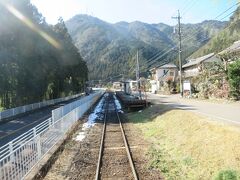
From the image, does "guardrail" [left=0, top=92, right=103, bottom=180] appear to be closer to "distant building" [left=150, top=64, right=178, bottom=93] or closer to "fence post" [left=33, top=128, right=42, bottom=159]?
"fence post" [left=33, top=128, right=42, bottom=159]

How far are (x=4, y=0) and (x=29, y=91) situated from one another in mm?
14298

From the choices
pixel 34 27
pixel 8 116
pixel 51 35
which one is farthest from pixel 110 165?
pixel 51 35

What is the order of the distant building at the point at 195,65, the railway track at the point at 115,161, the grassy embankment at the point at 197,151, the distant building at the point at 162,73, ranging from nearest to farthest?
1. the grassy embankment at the point at 197,151
2. the railway track at the point at 115,161
3. the distant building at the point at 195,65
4. the distant building at the point at 162,73

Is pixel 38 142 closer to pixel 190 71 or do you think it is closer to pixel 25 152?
pixel 25 152

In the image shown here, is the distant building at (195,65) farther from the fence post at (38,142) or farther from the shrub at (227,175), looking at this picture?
the shrub at (227,175)

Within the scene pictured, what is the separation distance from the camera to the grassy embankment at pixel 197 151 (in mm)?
12148

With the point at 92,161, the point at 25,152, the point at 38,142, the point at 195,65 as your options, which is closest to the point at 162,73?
the point at 195,65

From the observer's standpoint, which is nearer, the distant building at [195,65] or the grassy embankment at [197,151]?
the grassy embankment at [197,151]

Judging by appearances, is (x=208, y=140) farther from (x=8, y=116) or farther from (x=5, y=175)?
(x=8, y=116)

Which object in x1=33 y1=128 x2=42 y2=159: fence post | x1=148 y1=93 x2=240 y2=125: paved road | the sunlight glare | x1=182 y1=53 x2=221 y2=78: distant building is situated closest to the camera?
x1=33 y1=128 x2=42 y2=159: fence post

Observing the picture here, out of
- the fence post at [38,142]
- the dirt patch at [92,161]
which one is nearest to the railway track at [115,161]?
the dirt patch at [92,161]

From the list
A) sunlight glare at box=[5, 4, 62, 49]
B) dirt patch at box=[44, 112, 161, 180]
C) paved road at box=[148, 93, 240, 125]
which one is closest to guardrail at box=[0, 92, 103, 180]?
dirt patch at box=[44, 112, 161, 180]

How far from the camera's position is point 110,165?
14570mm

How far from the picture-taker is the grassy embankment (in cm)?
1215
